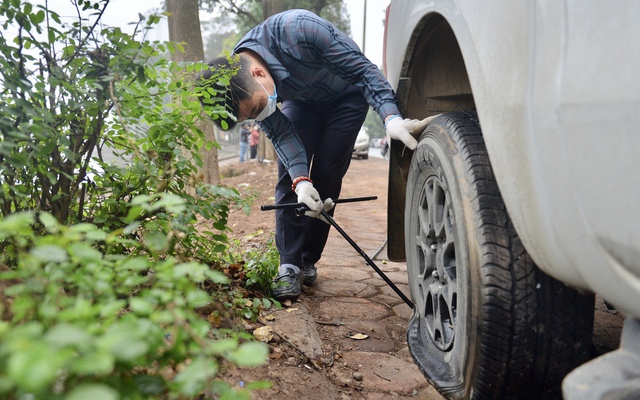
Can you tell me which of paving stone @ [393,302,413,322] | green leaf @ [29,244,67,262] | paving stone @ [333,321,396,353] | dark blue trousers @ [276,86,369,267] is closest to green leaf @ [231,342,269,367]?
green leaf @ [29,244,67,262]

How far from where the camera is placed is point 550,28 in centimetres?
111

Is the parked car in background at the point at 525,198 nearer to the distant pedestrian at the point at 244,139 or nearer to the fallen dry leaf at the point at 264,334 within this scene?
the fallen dry leaf at the point at 264,334

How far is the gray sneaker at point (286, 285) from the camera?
2891mm

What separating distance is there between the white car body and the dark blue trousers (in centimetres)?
189

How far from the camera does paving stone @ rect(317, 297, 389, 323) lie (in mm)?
2938

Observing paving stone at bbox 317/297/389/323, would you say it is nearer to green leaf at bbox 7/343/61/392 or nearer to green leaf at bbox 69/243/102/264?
green leaf at bbox 69/243/102/264

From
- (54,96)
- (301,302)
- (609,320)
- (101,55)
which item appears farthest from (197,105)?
(609,320)

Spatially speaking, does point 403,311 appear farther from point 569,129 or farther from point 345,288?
point 569,129

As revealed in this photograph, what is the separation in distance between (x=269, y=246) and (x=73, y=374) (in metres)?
2.60

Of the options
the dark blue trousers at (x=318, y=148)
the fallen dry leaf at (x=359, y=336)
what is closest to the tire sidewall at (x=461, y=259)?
the fallen dry leaf at (x=359, y=336)

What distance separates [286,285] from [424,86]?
1171mm

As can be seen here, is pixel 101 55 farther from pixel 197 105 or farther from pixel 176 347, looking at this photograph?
pixel 176 347

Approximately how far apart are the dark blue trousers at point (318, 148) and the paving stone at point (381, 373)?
920 mm

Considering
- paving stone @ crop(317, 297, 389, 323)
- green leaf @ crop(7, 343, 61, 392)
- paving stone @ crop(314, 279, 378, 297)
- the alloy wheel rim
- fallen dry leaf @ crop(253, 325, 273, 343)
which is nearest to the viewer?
green leaf @ crop(7, 343, 61, 392)
